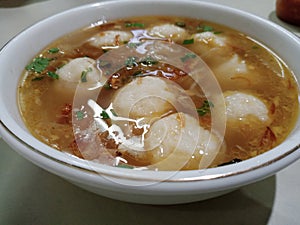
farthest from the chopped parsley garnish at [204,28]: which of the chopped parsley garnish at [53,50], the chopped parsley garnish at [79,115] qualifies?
the chopped parsley garnish at [79,115]

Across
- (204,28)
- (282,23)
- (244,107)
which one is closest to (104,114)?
(244,107)

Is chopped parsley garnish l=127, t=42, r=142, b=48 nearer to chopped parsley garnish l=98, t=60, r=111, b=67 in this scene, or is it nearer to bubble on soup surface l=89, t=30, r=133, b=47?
bubble on soup surface l=89, t=30, r=133, b=47

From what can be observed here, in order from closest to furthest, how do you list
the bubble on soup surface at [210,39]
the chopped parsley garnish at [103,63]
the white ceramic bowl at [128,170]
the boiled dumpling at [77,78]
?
the white ceramic bowl at [128,170] → the boiled dumpling at [77,78] → the chopped parsley garnish at [103,63] → the bubble on soup surface at [210,39]

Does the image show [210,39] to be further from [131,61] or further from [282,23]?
[282,23]

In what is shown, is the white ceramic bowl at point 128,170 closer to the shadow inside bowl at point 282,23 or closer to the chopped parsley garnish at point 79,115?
the chopped parsley garnish at point 79,115

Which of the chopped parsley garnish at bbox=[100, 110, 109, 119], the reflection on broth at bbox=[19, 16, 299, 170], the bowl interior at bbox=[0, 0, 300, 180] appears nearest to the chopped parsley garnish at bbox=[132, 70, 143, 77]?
the reflection on broth at bbox=[19, 16, 299, 170]

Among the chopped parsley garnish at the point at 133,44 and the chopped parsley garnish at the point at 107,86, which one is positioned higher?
the chopped parsley garnish at the point at 133,44

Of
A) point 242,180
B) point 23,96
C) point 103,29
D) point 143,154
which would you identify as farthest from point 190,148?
point 103,29
